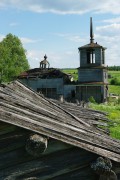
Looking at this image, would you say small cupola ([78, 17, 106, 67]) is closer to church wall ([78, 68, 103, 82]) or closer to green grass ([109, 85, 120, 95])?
church wall ([78, 68, 103, 82])

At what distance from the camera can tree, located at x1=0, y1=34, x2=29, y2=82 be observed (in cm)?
6100

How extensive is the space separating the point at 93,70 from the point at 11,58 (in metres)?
19.8

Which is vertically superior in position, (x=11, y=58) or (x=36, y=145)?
(x=11, y=58)

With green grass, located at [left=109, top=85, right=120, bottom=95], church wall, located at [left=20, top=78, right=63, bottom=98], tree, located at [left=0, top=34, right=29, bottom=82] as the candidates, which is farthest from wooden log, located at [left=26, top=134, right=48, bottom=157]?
green grass, located at [left=109, top=85, right=120, bottom=95]

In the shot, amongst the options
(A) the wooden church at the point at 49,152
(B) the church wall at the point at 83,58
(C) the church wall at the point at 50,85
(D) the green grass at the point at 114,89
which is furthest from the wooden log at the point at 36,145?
(D) the green grass at the point at 114,89

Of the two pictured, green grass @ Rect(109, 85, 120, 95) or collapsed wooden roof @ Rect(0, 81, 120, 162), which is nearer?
collapsed wooden roof @ Rect(0, 81, 120, 162)

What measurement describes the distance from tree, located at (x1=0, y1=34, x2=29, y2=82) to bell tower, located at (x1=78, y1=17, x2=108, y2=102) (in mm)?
16253

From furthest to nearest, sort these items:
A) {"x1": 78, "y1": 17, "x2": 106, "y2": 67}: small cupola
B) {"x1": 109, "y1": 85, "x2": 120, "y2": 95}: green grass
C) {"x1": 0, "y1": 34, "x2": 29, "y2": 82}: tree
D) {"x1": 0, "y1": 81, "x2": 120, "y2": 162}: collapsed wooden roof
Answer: {"x1": 109, "y1": 85, "x2": 120, "y2": 95}: green grass → {"x1": 0, "y1": 34, "x2": 29, "y2": 82}: tree → {"x1": 78, "y1": 17, "x2": 106, "y2": 67}: small cupola → {"x1": 0, "y1": 81, "x2": 120, "y2": 162}: collapsed wooden roof

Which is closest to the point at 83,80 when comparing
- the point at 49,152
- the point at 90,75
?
the point at 90,75

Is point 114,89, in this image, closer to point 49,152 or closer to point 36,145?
point 49,152

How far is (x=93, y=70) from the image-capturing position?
155 feet

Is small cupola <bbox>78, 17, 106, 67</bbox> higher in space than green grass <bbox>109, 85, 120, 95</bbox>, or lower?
higher

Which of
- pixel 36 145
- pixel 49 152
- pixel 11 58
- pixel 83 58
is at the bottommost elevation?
pixel 49 152

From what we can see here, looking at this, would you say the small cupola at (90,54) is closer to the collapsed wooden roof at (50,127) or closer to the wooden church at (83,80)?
the wooden church at (83,80)
